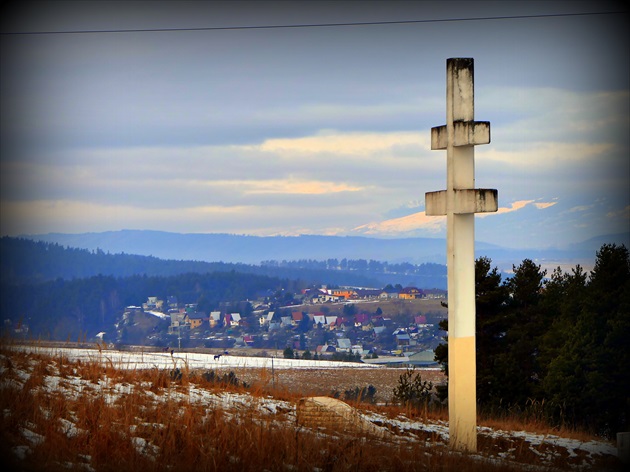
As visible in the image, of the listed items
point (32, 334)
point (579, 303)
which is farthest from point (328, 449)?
point (579, 303)

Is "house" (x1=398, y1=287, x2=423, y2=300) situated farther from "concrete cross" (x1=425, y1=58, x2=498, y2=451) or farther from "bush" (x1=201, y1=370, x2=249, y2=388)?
"concrete cross" (x1=425, y1=58, x2=498, y2=451)

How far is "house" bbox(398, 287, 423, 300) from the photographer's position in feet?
241

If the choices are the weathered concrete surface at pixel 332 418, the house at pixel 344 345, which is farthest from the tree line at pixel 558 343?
the house at pixel 344 345

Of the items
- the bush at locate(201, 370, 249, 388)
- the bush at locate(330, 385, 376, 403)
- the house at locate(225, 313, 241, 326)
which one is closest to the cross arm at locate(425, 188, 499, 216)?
the bush at locate(330, 385, 376, 403)

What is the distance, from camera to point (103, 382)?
12.6 metres

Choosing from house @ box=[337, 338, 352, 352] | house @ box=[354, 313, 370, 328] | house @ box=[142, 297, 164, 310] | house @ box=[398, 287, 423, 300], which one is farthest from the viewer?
house @ box=[398, 287, 423, 300]

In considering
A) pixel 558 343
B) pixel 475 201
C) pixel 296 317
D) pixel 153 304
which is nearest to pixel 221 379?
pixel 475 201

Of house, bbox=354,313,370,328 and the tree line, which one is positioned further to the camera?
house, bbox=354,313,370,328

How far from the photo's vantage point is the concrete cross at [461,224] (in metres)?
12.4

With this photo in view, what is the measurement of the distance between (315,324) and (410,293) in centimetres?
1297

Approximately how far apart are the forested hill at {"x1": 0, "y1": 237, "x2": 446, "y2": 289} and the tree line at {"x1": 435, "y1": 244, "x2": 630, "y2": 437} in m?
24.4

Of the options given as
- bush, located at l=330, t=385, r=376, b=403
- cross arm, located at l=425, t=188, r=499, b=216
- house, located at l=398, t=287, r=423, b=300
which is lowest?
bush, located at l=330, t=385, r=376, b=403

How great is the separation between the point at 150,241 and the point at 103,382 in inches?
3028

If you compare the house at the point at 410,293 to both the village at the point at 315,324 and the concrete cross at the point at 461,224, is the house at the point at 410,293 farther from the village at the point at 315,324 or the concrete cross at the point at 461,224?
the concrete cross at the point at 461,224
